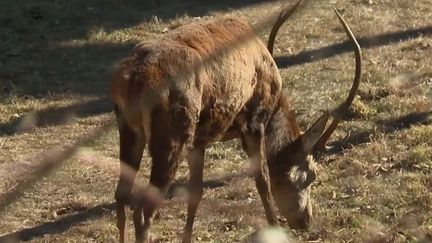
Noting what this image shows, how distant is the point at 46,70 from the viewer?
44.1ft

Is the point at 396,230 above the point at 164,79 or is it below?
below

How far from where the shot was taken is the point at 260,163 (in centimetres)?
780

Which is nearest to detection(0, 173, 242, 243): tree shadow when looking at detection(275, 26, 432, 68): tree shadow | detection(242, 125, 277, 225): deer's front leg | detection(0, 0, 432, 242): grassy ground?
detection(0, 0, 432, 242): grassy ground

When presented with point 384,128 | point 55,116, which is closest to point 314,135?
point 384,128

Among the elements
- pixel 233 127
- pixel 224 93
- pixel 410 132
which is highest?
pixel 224 93

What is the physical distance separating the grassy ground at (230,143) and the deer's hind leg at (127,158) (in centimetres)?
131

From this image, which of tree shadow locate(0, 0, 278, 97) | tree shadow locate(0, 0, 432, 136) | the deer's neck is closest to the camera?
the deer's neck

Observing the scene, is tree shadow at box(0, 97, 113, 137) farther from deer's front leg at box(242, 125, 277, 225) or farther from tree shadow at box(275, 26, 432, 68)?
deer's front leg at box(242, 125, 277, 225)

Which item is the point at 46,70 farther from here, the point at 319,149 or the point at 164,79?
the point at 164,79

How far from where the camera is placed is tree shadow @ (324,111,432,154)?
33.0 feet

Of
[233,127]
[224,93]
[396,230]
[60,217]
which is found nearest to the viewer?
[224,93]

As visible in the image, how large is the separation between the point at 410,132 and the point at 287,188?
253 centimetres

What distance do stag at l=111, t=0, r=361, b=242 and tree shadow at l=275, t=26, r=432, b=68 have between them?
5.00 metres

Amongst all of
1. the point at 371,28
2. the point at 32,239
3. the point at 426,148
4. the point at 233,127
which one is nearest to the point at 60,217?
the point at 32,239
